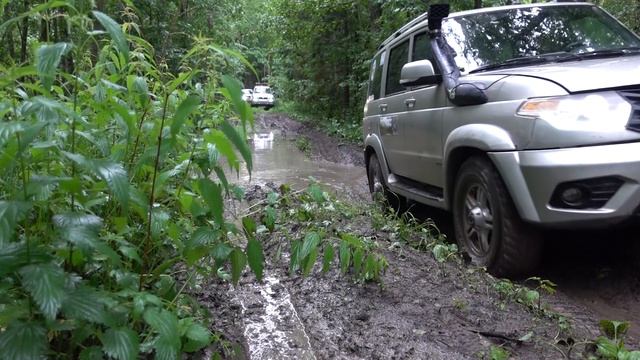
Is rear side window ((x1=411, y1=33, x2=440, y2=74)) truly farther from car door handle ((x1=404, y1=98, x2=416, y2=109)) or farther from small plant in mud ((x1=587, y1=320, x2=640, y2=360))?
small plant in mud ((x1=587, y1=320, x2=640, y2=360))

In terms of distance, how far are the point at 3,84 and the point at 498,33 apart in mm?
3588

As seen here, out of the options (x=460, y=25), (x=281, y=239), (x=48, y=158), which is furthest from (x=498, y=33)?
(x=48, y=158)

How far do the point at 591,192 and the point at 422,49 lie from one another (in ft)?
7.61

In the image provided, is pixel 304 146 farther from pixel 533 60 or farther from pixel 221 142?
pixel 221 142

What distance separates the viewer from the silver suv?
301 centimetres

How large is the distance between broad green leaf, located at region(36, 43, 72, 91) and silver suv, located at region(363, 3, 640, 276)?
2485 millimetres

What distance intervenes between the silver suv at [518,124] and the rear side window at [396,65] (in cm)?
14

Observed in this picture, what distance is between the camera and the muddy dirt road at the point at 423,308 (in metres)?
2.56

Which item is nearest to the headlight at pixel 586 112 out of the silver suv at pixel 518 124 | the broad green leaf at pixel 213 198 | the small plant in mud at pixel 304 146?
the silver suv at pixel 518 124

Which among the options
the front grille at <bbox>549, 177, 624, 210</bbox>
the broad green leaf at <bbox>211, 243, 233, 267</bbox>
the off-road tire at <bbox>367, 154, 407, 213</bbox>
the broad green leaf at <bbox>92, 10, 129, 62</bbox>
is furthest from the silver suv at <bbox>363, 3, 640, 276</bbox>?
the broad green leaf at <bbox>92, 10, 129, 62</bbox>

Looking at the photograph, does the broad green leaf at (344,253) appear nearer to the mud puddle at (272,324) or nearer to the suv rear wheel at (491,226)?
the mud puddle at (272,324)

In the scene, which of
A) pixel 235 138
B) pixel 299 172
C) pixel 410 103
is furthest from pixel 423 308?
pixel 299 172

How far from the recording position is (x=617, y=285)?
3463 mm

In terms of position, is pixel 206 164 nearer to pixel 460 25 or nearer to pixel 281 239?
pixel 281 239
